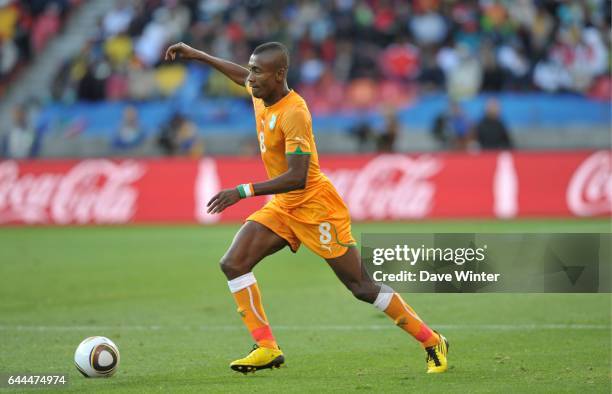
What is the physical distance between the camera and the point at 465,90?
25.4m

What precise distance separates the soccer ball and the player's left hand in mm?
1281

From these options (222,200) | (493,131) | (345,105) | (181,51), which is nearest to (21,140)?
(345,105)

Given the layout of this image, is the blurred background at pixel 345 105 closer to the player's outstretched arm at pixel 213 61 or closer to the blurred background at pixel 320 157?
the blurred background at pixel 320 157

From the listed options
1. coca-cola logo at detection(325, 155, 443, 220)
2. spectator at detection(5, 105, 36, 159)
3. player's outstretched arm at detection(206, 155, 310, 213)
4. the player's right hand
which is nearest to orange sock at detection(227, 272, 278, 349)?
player's outstretched arm at detection(206, 155, 310, 213)

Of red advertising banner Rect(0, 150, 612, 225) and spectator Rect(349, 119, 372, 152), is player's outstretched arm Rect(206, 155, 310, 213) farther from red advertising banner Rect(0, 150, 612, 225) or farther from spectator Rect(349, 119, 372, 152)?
spectator Rect(349, 119, 372, 152)

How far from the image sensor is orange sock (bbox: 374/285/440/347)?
805cm

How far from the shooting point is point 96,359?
25.4 feet

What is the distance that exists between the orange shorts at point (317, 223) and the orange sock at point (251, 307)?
43 centimetres

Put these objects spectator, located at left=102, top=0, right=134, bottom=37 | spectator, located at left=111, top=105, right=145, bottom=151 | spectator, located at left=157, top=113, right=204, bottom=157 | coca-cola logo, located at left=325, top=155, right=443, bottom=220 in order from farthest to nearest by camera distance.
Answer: spectator, located at left=102, top=0, right=134, bottom=37 → spectator, located at left=111, top=105, right=145, bottom=151 → spectator, located at left=157, top=113, right=204, bottom=157 → coca-cola logo, located at left=325, top=155, right=443, bottom=220

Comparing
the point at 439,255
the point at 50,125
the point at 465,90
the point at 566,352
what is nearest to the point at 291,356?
the point at 439,255

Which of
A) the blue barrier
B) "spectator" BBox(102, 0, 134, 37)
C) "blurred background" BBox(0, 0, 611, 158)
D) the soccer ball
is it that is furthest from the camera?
"spectator" BBox(102, 0, 134, 37)

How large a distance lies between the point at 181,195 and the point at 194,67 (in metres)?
5.77

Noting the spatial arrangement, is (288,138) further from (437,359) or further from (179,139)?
(179,139)

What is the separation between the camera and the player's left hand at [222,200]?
7393mm
